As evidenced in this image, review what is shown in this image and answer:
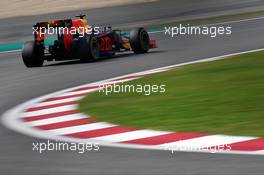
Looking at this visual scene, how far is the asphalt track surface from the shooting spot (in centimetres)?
761

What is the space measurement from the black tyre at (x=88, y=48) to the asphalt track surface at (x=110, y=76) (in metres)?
0.23

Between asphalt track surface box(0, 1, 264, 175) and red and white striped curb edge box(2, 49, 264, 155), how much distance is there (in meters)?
0.30

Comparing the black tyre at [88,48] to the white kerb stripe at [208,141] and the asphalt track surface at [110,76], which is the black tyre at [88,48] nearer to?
the asphalt track surface at [110,76]

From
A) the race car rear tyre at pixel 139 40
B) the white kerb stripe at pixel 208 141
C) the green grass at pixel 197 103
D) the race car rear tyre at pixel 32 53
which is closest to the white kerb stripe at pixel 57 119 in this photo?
the green grass at pixel 197 103

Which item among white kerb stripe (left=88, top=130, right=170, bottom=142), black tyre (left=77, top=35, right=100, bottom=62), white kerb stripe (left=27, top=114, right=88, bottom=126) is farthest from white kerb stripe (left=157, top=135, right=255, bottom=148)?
black tyre (left=77, top=35, right=100, bottom=62)

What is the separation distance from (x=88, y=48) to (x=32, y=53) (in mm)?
1235

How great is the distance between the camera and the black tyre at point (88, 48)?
18656 millimetres

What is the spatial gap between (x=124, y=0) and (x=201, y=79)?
78.1 feet

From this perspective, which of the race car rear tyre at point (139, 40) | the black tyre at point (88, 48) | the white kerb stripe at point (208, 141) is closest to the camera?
the white kerb stripe at point (208, 141)

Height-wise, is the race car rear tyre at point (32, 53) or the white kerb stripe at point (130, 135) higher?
the white kerb stripe at point (130, 135)

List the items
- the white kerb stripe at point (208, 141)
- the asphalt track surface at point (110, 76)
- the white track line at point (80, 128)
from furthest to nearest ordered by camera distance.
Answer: the white track line at point (80, 128)
the white kerb stripe at point (208, 141)
the asphalt track surface at point (110, 76)

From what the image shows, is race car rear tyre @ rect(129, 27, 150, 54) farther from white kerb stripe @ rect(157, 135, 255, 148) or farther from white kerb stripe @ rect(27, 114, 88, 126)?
white kerb stripe @ rect(157, 135, 255, 148)

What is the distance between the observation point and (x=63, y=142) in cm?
927

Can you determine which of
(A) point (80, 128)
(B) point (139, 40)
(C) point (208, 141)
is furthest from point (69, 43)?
(C) point (208, 141)
